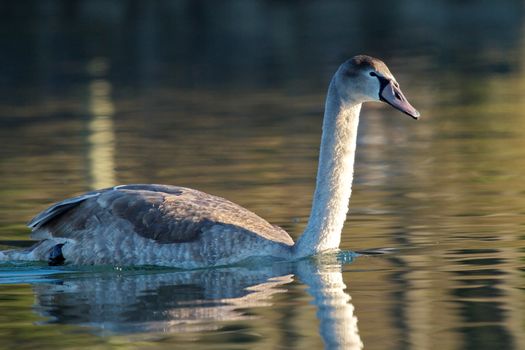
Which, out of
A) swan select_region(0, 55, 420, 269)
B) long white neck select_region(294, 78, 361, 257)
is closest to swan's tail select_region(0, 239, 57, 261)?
swan select_region(0, 55, 420, 269)

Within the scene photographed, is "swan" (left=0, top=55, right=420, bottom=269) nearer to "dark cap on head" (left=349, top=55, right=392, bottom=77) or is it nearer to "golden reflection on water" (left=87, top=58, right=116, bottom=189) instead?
"dark cap on head" (left=349, top=55, right=392, bottom=77)

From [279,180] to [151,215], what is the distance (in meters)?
5.10

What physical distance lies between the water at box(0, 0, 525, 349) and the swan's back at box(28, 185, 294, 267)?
23 centimetres

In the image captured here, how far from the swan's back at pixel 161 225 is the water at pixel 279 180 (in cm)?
23

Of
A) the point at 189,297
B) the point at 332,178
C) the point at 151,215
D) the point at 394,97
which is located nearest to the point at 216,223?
the point at 151,215

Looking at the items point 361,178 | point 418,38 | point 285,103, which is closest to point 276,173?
point 361,178

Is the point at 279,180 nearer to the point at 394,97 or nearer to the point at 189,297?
the point at 394,97

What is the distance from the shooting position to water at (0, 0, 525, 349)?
10.6 metres

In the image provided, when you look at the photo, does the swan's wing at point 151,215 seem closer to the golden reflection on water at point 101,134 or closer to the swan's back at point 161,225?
the swan's back at point 161,225

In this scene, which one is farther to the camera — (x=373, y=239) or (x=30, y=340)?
(x=373, y=239)

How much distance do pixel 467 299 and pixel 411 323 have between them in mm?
1000

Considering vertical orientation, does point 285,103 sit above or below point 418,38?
below

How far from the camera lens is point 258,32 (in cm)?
5344

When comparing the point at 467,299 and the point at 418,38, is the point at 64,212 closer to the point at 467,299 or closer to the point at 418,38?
the point at 467,299
